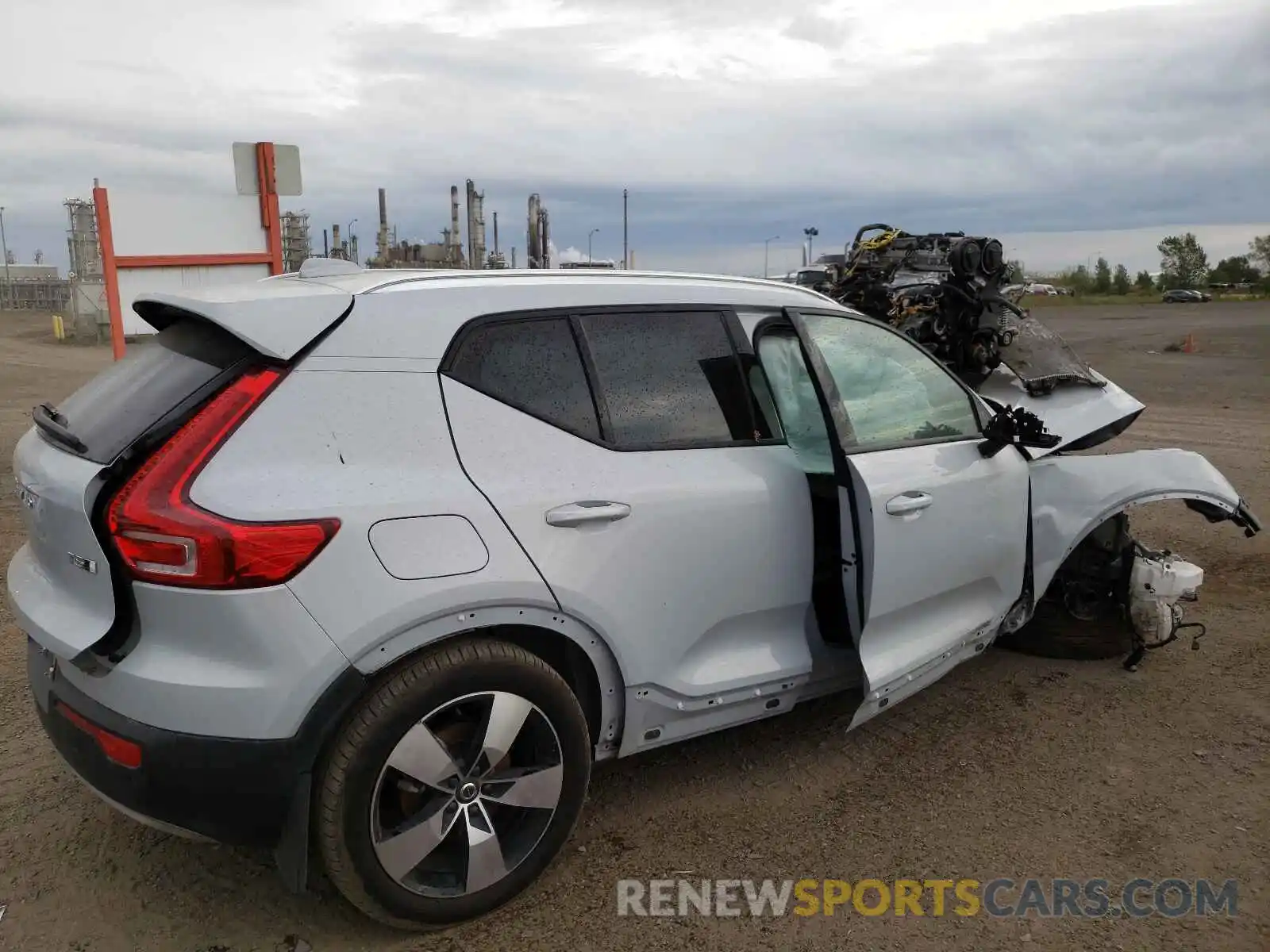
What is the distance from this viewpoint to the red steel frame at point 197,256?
403 inches

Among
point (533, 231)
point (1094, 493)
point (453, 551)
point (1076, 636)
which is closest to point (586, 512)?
point (453, 551)

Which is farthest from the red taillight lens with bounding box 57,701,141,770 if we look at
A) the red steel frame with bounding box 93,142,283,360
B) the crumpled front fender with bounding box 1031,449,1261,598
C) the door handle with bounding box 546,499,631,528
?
the red steel frame with bounding box 93,142,283,360

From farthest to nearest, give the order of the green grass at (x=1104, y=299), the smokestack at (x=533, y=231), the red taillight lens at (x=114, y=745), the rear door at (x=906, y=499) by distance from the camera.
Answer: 1. the green grass at (x=1104, y=299)
2. the smokestack at (x=533, y=231)
3. the rear door at (x=906, y=499)
4. the red taillight lens at (x=114, y=745)

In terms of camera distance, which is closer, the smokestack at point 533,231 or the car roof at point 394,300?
the car roof at point 394,300

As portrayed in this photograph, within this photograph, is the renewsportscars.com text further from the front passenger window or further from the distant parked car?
the distant parked car

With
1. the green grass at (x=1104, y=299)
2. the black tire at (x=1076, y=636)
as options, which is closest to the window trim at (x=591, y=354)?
the black tire at (x=1076, y=636)

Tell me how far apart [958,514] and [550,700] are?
1.80m

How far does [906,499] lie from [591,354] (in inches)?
48.8

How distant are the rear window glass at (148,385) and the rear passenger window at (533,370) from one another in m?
0.62

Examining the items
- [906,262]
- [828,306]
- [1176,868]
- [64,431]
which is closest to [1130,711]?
[1176,868]

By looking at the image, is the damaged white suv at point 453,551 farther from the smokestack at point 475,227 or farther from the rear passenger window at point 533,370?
the smokestack at point 475,227

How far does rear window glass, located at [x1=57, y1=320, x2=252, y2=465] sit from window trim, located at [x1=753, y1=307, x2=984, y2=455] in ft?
5.80

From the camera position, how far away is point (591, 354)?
9.78 ft

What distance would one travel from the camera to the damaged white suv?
7.60 feet
